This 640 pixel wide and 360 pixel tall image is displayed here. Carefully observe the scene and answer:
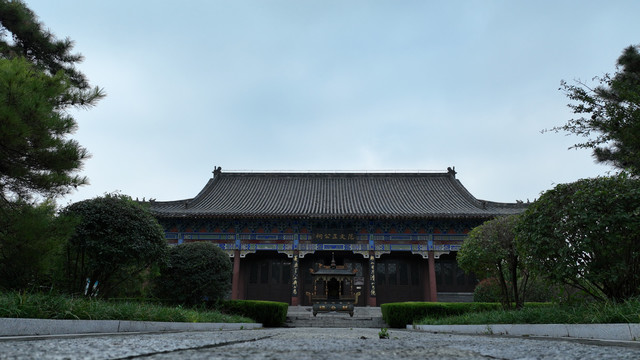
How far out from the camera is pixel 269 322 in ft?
42.9

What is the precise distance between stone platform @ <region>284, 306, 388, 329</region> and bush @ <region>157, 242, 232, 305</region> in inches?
150

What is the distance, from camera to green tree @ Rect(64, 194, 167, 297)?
A: 7.69 metres

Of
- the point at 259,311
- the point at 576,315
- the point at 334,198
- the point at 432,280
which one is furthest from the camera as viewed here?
the point at 334,198

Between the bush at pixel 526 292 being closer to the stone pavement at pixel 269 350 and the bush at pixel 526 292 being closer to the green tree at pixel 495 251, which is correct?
the green tree at pixel 495 251

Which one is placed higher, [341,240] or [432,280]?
[341,240]

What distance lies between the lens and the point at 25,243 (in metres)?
5.57

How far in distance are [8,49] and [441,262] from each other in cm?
1842

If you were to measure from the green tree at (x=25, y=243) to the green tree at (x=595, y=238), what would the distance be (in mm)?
7484

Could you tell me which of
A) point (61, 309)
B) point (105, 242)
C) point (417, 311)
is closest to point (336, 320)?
point (417, 311)

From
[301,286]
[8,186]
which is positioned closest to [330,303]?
[301,286]

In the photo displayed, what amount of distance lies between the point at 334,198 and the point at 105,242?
15.2 meters

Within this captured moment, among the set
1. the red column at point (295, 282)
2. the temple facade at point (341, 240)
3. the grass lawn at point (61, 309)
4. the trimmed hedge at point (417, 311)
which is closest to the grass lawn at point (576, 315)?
the trimmed hedge at point (417, 311)

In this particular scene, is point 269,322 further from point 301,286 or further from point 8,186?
point 8,186

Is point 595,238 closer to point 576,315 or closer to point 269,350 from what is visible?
point 576,315
